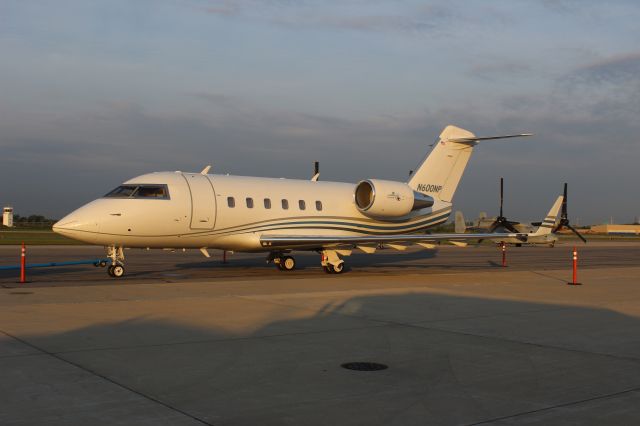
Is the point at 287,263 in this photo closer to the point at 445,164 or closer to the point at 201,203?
the point at 201,203

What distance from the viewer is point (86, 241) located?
17.8 metres

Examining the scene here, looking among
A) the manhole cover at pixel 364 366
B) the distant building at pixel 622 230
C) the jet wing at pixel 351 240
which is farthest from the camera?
the distant building at pixel 622 230

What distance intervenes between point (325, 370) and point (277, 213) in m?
14.4

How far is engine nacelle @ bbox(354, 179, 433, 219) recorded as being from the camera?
882 inches

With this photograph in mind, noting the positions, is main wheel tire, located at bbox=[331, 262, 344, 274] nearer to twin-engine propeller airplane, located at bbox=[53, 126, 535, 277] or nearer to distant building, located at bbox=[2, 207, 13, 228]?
twin-engine propeller airplane, located at bbox=[53, 126, 535, 277]

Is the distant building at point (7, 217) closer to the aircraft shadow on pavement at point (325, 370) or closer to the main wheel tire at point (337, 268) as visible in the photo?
the main wheel tire at point (337, 268)

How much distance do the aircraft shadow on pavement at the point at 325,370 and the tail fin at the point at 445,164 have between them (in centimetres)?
1367

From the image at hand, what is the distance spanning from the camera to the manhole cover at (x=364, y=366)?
282 inches

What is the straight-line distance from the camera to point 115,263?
60.8 ft

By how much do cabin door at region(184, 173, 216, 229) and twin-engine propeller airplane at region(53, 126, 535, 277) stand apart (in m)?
0.03

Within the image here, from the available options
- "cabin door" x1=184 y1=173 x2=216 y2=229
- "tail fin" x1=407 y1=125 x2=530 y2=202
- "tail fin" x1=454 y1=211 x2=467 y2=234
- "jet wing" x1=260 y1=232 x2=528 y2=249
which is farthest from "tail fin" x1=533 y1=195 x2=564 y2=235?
"cabin door" x1=184 y1=173 x2=216 y2=229

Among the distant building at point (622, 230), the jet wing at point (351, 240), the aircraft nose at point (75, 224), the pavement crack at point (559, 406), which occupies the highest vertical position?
the aircraft nose at point (75, 224)

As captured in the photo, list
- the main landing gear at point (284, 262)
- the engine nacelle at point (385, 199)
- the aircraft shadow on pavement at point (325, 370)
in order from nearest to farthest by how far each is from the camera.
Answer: the aircraft shadow on pavement at point (325, 370) < the engine nacelle at point (385, 199) < the main landing gear at point (284, 262)

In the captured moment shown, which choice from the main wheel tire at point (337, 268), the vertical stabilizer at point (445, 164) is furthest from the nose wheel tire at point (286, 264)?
the vertical stabilizer at point (445, 164)
